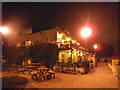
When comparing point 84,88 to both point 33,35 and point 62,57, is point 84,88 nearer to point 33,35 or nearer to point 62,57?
point 62,57

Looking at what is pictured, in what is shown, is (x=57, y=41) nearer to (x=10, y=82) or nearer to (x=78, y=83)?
(x=78, y=83)

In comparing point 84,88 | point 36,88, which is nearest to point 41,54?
point 36,88

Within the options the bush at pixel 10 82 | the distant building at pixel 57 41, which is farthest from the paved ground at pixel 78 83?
the distant building at pixel 57 41

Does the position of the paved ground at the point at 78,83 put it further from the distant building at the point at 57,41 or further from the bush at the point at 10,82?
the distant building at the point at 57,41

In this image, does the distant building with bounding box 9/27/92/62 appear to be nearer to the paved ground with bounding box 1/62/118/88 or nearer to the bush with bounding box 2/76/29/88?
the paved ground with bounding box 1/62/118/88

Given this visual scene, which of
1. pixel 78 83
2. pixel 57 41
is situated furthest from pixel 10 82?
pixel 57 41

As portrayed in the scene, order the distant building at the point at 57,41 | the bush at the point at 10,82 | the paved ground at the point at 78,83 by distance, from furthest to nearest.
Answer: the distant building at the point at 57,41
the paved ground at the point at 78,83
the bush at the point at 10,82

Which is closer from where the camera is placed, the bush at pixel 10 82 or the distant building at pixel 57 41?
the bush at pixel 10 82

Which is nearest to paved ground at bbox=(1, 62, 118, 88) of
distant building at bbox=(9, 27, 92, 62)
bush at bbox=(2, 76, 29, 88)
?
bush at bbox=(2, 76, 29, 88)

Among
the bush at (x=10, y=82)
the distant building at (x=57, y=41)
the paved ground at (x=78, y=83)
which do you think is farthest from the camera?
the distant building at (x=57, y=41)

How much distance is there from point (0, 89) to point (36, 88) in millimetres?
2293

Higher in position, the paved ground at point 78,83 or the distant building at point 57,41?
the distant building at point 57,41

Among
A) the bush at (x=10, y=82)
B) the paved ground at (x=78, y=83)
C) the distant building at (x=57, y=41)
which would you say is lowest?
the paved ground at (x=78, y=83)

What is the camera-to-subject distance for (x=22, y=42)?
72.1ft
